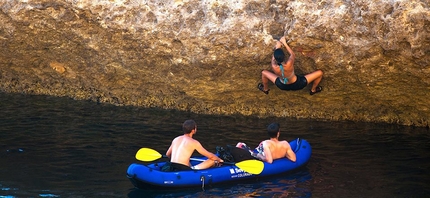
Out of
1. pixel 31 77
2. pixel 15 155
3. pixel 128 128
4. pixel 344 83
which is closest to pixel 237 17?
pixel 344 83

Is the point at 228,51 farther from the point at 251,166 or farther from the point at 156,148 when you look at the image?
the point at 251,166

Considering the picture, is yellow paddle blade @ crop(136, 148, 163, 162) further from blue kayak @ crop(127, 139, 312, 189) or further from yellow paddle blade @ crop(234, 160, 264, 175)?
yellow paddle blade @ crop(234, 160, 264, 175)

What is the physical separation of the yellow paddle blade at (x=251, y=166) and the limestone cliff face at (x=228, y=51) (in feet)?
9.06

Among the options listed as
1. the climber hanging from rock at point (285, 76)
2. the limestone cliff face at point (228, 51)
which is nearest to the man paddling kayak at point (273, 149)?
the climber hanging from rock at point (285, 76)

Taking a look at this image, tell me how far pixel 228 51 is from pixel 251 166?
322 cm

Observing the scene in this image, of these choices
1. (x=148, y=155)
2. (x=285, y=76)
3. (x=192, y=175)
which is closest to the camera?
(x=192, y=175)

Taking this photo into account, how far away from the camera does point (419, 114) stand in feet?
45.0

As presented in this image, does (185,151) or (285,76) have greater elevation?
(285,76)

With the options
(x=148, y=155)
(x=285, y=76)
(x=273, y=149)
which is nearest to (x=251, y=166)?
(x=273, y=149)

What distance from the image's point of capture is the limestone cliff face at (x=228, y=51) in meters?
11.1

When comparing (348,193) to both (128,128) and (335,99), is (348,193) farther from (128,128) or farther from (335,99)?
(128,128)

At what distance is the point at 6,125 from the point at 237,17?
19.4 feet

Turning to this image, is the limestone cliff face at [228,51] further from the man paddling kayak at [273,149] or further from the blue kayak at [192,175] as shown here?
the blue kayak at [192,175]

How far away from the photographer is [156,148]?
39.5ft
